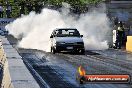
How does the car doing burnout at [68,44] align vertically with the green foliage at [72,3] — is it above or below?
below

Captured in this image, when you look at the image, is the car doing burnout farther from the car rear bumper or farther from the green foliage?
the green foliage

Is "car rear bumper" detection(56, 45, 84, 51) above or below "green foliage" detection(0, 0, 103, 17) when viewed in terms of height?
below

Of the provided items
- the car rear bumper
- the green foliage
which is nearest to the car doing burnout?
the car rear bumper

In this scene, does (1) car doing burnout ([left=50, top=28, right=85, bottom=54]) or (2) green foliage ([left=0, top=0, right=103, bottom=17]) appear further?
(2) green foliage ([left=0, top=0, right=103, bottom=17])

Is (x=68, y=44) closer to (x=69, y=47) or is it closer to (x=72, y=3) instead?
(x=69, y=47)

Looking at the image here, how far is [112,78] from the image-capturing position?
837cm

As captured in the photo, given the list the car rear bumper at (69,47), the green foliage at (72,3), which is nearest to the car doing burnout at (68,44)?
the car rear bumper at (69,47)

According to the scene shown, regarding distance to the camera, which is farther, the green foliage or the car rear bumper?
the green foliage

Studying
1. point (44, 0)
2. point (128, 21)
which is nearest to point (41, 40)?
point (128, 21)

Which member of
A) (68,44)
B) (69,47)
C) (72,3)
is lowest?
(69,47)

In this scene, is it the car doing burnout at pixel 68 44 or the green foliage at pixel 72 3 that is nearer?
the car doing burnout at pixel 68 44

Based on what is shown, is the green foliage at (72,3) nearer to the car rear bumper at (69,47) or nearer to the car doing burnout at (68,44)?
the car doing burnout at (68,44)

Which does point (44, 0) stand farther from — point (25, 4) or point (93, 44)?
point (93, 44)

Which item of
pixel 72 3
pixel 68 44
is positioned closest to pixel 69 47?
pixel 68 44
